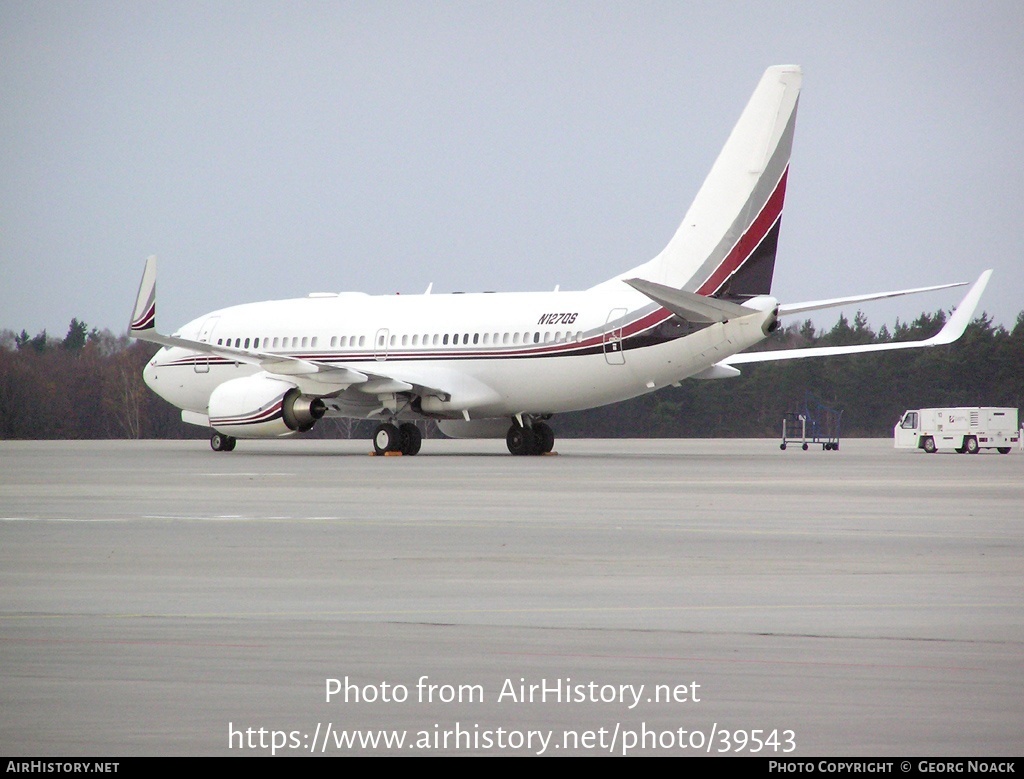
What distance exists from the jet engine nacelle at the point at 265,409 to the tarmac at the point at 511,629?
20.0 m

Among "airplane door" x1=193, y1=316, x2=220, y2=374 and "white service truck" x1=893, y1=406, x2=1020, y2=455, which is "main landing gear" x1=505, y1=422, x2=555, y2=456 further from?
"white service truck" x1=893, y1=406, x2=1020, y2=455

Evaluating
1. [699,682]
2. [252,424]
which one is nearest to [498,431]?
[252,424]

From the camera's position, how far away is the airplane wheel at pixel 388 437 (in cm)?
4059

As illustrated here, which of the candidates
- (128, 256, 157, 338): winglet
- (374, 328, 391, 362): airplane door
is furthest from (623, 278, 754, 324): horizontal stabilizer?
(128, 256, 157, 338): winglet

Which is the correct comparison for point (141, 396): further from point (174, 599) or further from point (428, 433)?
point (174, 599)

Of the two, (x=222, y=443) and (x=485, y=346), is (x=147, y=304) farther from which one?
(x=485, y=346)

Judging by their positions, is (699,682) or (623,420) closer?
(699,682)

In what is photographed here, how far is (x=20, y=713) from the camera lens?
6.69 metres

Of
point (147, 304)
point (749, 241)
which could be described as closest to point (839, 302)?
point (749, 241)

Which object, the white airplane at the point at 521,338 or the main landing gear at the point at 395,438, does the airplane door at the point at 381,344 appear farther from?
the main landing gear at the point at 395,438

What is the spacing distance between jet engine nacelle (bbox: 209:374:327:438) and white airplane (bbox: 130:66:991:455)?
44mm

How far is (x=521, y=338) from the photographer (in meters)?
39.4

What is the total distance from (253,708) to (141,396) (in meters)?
96.4

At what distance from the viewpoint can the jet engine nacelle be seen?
131ft
